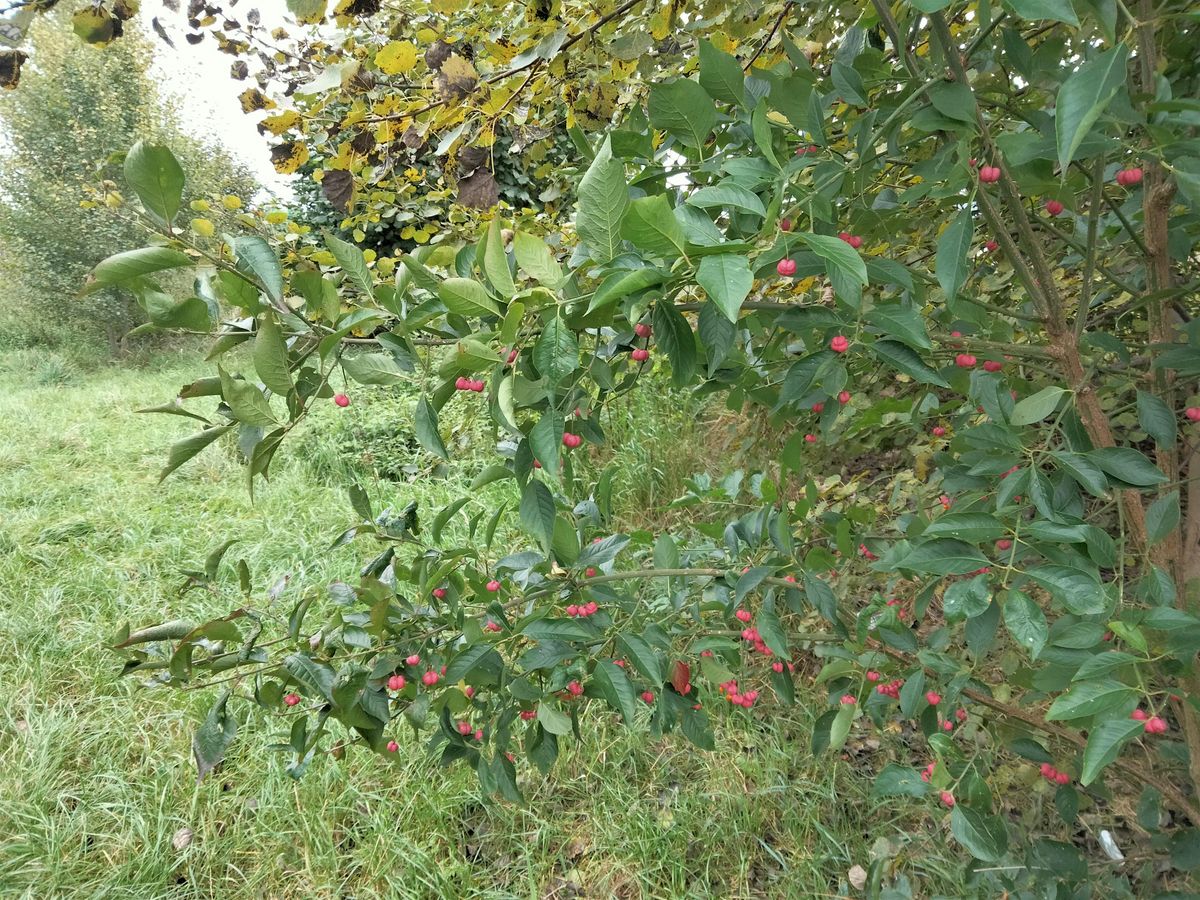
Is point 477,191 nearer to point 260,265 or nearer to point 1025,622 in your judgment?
point 260,265

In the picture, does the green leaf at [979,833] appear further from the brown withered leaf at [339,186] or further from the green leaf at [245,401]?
the brown withered leaf at [339,186]

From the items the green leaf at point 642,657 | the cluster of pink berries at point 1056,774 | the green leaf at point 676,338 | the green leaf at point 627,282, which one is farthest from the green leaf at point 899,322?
the cluster of pink berries at point 1056,774

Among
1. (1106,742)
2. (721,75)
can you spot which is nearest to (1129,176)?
(721,75)

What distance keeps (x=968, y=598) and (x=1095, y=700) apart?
13 centimetres

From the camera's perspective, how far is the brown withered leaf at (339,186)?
1268 millimetres

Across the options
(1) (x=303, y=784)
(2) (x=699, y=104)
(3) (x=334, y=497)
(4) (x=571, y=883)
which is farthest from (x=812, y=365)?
(3) (x=334, y=497)

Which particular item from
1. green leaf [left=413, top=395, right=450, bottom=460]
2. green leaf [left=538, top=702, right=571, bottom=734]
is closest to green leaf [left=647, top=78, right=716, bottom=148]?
green leaf [left=413, top=395, right=450, bottom=460]

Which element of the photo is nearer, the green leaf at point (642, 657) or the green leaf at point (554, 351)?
the green leaf at point (554, 351)

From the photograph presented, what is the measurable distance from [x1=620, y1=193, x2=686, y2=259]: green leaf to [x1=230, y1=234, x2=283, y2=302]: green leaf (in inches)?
12.4

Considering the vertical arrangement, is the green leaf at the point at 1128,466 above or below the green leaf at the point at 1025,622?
above

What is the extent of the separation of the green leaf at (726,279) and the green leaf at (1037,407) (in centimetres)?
47

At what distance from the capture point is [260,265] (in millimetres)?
603

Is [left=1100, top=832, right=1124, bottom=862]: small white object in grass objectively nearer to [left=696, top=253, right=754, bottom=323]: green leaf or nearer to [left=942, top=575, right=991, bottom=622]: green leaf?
[left=942, top=575, right=991, bottom=622]: green leaf

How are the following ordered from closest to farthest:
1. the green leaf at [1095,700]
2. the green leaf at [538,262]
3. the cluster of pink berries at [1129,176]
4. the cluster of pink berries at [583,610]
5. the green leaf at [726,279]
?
1. the green leaf at [726,279]
2. the green leaf at [538,262]
3. the green leaf at [1095,700]
4. the cluster of pink berries at [1129,176]
5. the cluster of pink berries at [583,610]
